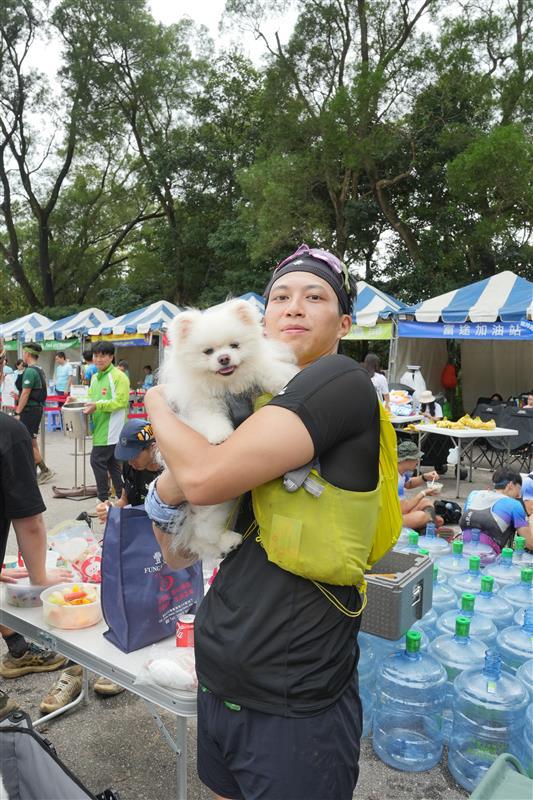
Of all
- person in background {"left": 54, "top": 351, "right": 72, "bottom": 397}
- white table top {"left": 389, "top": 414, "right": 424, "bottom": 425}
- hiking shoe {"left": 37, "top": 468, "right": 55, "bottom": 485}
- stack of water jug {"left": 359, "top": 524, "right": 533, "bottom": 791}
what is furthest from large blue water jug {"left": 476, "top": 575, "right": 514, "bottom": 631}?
person in background {"left": 54, "top": 351, "right": 72, "bottom": 397}

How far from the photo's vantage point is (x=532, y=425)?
353 inches

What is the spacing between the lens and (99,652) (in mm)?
2109

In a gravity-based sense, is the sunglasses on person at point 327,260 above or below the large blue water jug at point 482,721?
above

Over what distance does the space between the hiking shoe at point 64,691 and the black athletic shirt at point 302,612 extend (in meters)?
2.23

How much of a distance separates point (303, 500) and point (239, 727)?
51 centimetres

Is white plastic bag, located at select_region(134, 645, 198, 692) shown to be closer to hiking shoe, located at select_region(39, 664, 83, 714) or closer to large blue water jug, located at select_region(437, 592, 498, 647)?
hiking shoe, located at select_region(39, 664, 83, 714)

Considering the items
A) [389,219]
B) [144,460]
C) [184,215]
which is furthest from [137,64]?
[144,460]

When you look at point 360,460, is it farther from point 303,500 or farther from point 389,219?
point 389,219

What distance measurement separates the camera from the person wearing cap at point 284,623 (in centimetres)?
111

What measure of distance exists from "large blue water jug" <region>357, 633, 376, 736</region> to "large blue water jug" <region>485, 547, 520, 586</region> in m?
0.95

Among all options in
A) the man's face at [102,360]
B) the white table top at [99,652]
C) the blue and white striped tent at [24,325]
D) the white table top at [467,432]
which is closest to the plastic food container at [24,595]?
the white table top at [99,652]

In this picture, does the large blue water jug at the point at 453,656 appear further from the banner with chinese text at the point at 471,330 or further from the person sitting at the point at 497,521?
the banner with chinese text at the point at 471,330

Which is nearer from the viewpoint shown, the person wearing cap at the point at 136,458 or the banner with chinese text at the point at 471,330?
the person wearing cap at the point at 136,458

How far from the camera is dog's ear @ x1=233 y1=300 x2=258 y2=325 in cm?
191
